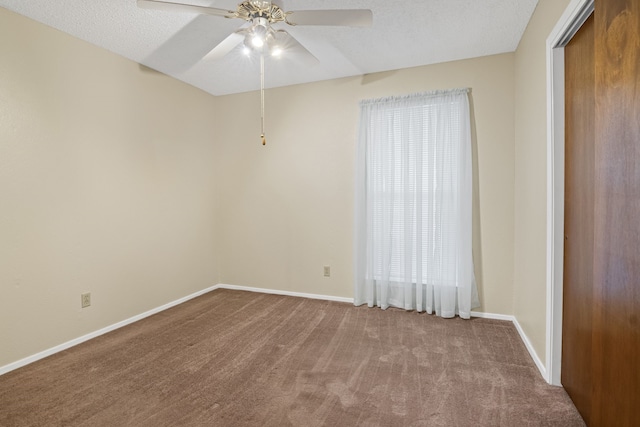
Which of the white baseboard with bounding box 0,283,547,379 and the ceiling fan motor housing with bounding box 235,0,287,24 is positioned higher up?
the ceiling fan motor housing with bounding box 235,0,287,24

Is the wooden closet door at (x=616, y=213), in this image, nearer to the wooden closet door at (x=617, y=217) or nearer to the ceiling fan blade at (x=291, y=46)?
the wooden closet door at (x=617, y=217)

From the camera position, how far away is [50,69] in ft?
7.91

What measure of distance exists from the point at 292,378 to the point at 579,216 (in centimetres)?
192

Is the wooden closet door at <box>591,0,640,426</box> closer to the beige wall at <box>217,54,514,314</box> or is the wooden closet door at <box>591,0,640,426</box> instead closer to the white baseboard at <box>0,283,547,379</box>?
the white baseboard at <box>0,283,547,379</box>

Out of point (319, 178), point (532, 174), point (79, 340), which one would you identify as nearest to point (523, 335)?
point (532, 174)

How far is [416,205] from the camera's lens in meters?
3.13

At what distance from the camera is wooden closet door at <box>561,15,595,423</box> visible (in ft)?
5.05

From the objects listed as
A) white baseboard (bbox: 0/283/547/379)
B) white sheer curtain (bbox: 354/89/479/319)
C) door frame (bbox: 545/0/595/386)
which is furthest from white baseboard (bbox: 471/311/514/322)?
door frame (bbox: 545/0/595/386)

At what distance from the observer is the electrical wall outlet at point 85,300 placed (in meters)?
2.64

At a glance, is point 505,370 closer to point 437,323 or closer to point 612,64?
point 437,323

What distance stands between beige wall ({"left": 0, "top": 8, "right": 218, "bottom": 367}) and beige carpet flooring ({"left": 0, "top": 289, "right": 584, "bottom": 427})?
350 mm

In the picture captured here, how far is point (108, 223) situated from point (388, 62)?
3.06m

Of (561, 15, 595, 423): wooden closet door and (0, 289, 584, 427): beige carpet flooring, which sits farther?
(0, 289, 584, 427): beige carpet flooring

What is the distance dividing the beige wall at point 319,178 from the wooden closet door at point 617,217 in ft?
6.15
